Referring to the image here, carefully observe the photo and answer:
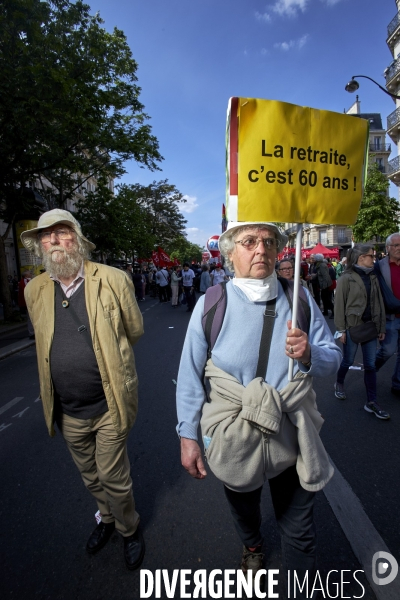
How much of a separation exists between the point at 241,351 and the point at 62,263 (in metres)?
1.21

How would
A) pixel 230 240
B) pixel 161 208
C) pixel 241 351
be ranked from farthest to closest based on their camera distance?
1. pixel 161 208
2. pixel 230 240
3. pixel 241 351

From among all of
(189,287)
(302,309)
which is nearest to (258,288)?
(302,309)

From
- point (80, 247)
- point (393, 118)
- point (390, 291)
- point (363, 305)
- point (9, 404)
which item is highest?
point (393, 118)

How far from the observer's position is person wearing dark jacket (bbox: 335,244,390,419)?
402 centimetres

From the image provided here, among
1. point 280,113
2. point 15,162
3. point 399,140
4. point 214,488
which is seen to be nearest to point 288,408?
point 280,113

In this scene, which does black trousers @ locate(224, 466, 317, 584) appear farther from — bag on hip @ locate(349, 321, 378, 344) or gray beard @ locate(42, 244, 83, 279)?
bag on hip @ locate(349, 321, 378, 344)

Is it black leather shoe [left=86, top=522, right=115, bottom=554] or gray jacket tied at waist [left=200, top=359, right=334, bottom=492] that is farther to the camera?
black leather shoe [left=86, top=522, right=115, bottom=554]

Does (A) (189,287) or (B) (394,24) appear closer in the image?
(A) (189,287)

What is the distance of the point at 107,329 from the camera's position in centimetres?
199

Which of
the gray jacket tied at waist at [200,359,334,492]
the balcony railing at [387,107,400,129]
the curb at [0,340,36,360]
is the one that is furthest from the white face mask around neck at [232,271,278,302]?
the balcony railing at [387,107,400,129]

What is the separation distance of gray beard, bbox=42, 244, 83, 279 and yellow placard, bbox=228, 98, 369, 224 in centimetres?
104

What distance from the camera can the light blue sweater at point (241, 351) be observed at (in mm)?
1592

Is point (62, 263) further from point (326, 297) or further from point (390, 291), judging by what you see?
point (326, 297)

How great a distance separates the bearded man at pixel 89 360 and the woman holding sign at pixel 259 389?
491 millimetres
